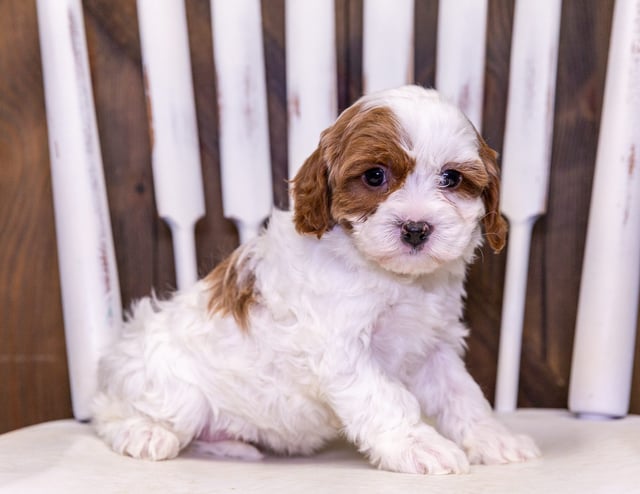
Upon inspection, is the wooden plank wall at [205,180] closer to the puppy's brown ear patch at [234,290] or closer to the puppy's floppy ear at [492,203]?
the puppy's brown ear patch at [234,290]

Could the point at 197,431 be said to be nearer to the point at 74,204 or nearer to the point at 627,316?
the point at 74,204

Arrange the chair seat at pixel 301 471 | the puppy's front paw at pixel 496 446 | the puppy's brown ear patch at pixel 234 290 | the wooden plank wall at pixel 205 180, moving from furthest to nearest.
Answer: the wooden plank wall at pixel 205 180
the puppy's brown ear patch at pixel 234 290
the puppy's front paw at pixel 496 446
the chair seat at pixel 301 471

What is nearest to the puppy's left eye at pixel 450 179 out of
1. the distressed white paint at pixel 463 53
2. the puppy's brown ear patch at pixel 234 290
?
the distressed white paint at pixel 463 53

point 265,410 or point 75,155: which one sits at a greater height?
point 75,155

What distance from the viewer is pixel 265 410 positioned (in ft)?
5.45

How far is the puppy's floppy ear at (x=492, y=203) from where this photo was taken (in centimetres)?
153

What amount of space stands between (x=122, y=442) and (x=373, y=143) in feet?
2.42

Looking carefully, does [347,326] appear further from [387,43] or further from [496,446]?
[387,43]

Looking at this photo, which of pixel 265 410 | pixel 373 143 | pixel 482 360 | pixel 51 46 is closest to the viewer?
pixel 373 143

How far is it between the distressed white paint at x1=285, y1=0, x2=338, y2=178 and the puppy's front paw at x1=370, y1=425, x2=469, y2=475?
66 cm

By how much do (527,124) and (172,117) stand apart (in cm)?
76

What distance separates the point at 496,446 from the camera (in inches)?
60.8

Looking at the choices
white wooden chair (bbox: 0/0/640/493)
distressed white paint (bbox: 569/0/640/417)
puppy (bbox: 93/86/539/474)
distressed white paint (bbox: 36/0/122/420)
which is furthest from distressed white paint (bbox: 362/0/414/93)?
distressed white paint (bbox: 36/0/122/420)

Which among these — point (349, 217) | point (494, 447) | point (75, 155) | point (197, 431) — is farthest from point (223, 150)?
point (494, 447)
